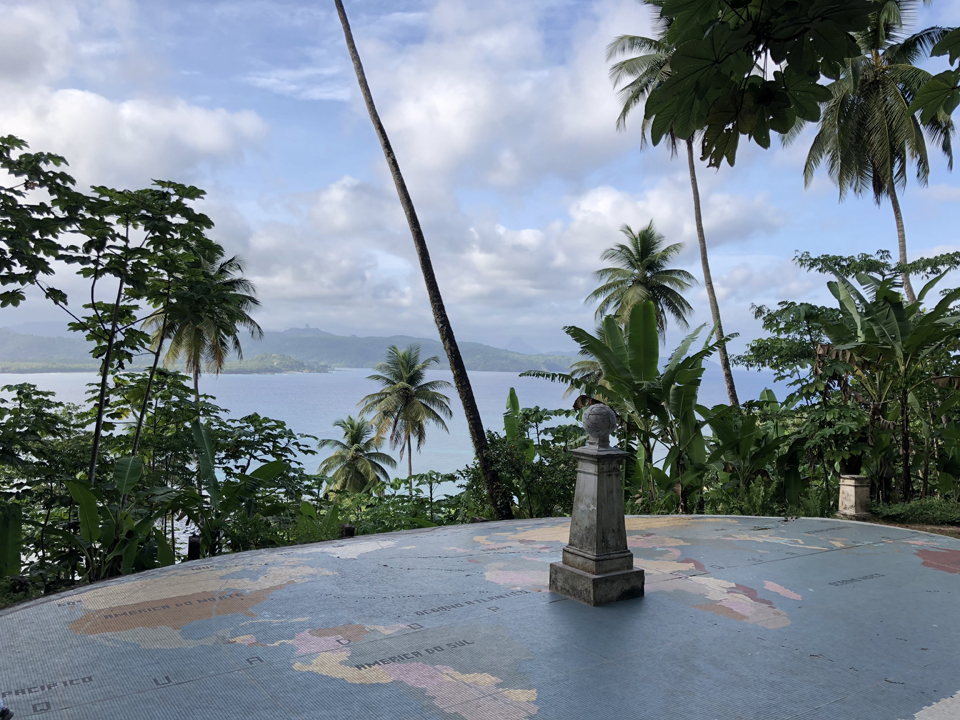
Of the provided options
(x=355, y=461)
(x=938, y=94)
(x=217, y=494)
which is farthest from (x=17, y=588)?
(x=355, y=461)

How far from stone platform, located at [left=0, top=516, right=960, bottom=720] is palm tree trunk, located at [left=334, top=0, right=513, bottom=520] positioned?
3157 mm

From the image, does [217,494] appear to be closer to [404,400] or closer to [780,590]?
[780,590]

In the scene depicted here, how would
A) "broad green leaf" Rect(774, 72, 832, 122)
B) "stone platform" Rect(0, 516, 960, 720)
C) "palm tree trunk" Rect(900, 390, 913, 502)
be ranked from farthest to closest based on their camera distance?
"palm tree trunk" Rect(900, 390, 913, 502) < "stone platform" Rect(0, 516, 960, 720) < "broad green leaf" Rect(774, 72, 832, 122)

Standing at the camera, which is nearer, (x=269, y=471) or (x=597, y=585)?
(x=597, y=585)

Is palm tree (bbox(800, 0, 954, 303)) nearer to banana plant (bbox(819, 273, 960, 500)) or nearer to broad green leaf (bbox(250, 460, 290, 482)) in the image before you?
banana plant (bbox(819, 273, 960, 500))

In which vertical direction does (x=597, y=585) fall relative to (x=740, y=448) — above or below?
below

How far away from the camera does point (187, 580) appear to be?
15.6 feet

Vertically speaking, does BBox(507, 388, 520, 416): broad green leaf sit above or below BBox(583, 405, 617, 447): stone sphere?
above

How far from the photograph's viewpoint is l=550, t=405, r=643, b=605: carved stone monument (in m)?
4.17

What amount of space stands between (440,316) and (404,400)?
91.2 ft

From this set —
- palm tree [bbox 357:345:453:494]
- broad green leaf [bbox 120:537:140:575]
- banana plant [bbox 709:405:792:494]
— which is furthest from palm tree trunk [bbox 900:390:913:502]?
palm tree [bbox 357:345:453:494]

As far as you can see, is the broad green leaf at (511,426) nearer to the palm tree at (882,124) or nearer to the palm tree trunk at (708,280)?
the palm tree trunk at (708,280)

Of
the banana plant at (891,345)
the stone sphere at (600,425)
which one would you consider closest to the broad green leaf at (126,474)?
the stone sphere at (600,425)

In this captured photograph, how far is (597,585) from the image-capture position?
414cm
